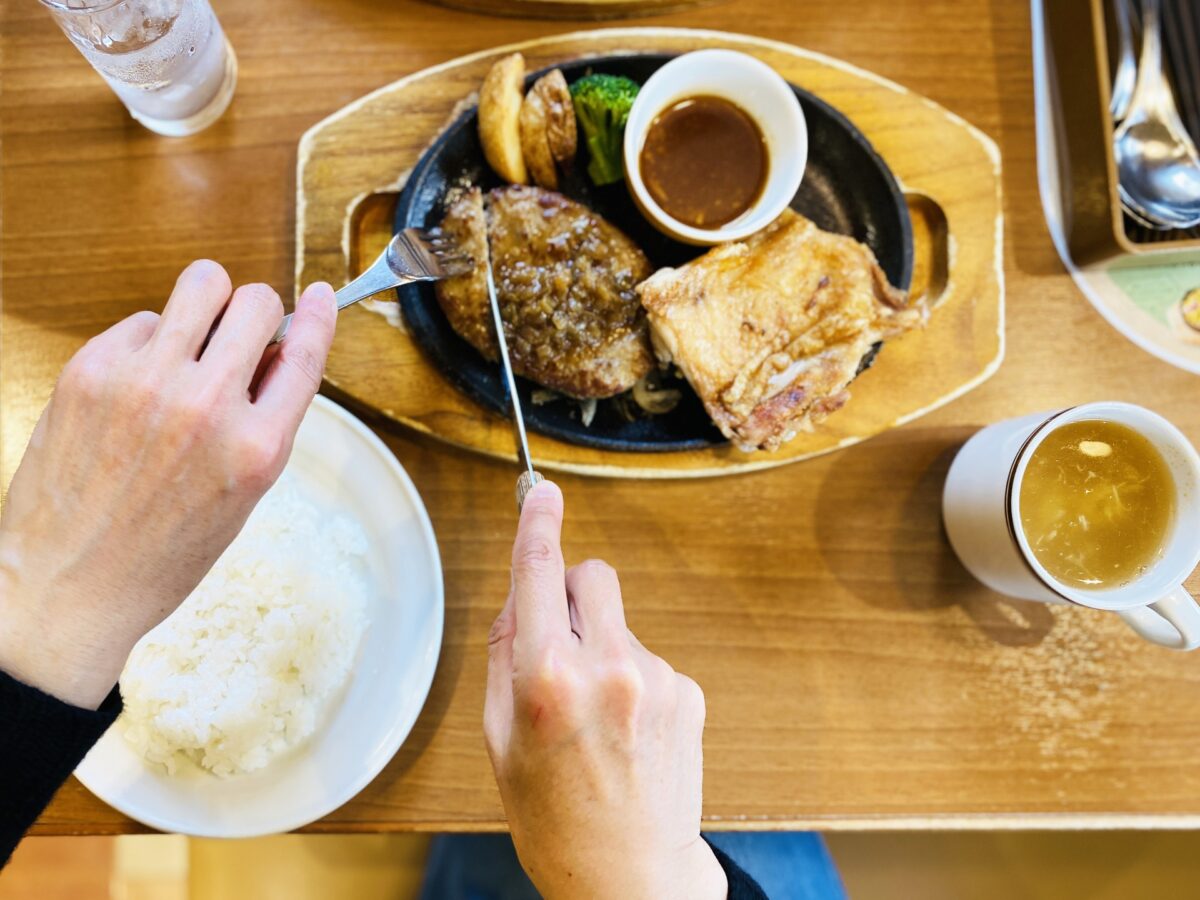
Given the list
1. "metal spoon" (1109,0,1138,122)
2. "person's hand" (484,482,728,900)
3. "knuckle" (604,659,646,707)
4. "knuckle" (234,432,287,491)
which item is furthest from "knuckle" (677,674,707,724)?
"metal spoon" (1109,0,1138,122)

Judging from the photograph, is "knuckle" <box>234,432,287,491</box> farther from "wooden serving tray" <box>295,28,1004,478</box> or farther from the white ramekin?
the white ramekin

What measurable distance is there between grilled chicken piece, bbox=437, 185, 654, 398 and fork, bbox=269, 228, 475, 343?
0.04 meters

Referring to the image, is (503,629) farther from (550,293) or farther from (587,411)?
(550,293)

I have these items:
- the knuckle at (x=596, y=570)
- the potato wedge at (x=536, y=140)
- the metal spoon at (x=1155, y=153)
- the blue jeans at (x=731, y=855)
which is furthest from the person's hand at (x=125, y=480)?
the metal spoon at (x=1155, y=153)

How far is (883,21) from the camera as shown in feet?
6.98

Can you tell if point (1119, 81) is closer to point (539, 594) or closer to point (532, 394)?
point (532, 394)

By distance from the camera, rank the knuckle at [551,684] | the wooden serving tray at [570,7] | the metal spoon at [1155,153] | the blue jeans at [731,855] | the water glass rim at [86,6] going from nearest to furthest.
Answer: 1. the knuckle at [551,684]
2. the water glass rim at [86,6]
3. the wooden serving tray at [570,7]
4. the metal spoon at [1155,153]
5. the blue jeans at [731,855]

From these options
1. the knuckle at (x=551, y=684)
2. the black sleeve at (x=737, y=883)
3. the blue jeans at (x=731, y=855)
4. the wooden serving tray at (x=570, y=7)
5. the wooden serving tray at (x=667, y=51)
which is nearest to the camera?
the knuckle at (x=551, y=684)

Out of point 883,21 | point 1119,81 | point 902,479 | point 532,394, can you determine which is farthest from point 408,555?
point 1119,81

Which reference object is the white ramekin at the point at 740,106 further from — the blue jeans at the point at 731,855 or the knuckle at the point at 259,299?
the blue jeans at the point at 731,855

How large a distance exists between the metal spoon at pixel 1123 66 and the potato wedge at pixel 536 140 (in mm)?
1578

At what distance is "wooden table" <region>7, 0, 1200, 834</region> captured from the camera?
1899mm

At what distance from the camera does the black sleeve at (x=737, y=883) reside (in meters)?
1.47

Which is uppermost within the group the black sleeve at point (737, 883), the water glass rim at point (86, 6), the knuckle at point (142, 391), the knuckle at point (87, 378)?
the water glass rim at point (86, 6)
